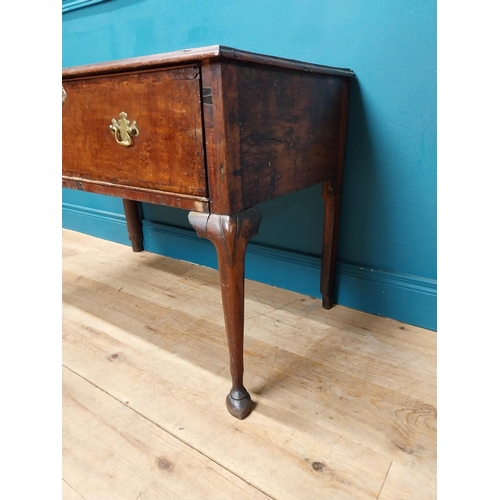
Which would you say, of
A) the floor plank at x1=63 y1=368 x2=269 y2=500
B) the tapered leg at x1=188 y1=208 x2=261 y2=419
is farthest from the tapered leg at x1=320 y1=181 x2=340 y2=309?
the floor plank at x1=63 y1=368 x2=269 y2=500

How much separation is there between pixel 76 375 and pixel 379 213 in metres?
0.95

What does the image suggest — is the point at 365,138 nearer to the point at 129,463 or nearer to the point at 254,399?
the point at 254,399

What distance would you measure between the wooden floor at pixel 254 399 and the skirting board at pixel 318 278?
0.04 m

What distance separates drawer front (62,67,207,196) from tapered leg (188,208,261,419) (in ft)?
0.24

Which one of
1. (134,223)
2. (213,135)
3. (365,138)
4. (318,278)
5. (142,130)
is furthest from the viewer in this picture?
(134,223)

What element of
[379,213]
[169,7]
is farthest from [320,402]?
[169,7]

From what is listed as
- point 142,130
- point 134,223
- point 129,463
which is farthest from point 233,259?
point 134,223

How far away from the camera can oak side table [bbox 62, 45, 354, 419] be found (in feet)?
2.37

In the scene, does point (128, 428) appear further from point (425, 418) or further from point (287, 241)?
point (287, 241)

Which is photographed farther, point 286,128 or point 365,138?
Result: point 365,138

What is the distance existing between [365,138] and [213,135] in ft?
1.98

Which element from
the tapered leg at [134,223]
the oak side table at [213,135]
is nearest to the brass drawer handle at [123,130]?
the oak side table at [213,135]

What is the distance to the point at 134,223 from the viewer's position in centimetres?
186

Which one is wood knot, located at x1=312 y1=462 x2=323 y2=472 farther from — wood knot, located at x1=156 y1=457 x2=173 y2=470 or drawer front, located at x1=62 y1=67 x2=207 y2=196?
drawer front, located at x1=62 y1=67 x2=207 y2=196
